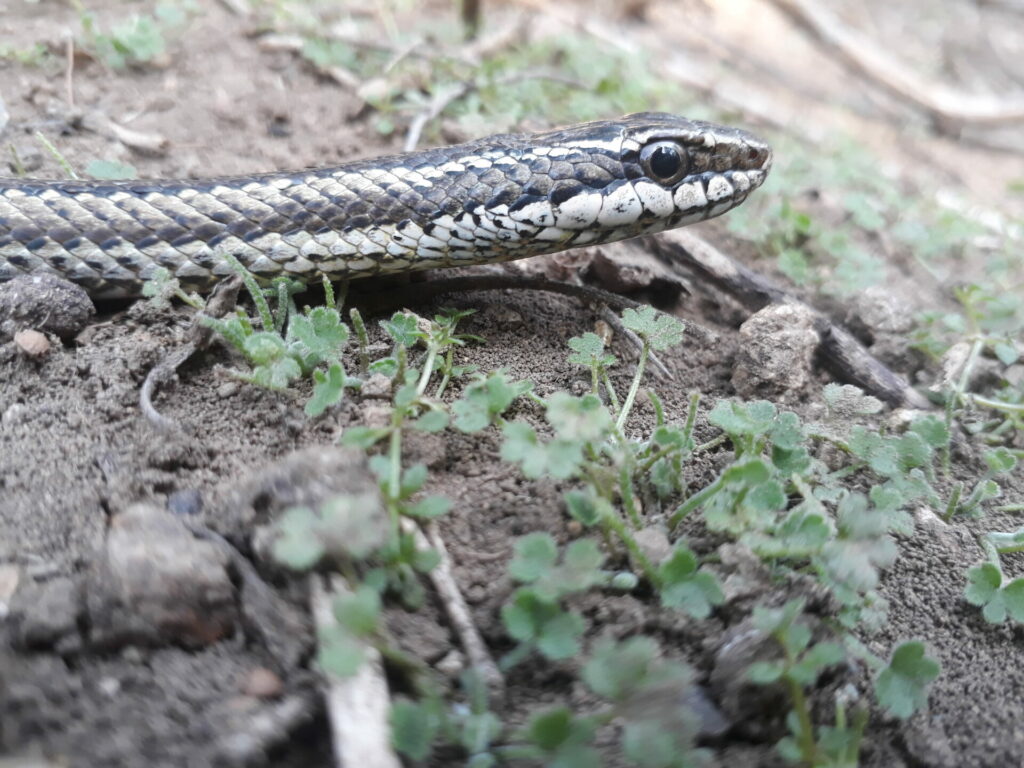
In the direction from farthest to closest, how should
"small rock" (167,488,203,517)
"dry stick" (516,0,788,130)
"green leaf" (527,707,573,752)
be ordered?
"dry stick" (516,0,788,130) → "small rock" (167,488,203,517) → "green leaf" (527,707,573,752)

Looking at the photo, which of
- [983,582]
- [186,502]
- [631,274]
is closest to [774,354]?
[631,274]

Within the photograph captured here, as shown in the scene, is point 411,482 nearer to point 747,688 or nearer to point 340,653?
point 340,653

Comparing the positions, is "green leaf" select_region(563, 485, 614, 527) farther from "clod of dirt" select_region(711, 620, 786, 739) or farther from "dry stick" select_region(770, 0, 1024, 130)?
"dry stick" select_region(770, 0, 1024, 130)

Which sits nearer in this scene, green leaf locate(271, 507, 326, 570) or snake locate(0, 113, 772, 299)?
green leaf locate(271, 507, 326, 570)

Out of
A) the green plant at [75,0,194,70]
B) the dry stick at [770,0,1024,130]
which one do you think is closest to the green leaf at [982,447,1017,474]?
the green plant at [75,0,194,70]

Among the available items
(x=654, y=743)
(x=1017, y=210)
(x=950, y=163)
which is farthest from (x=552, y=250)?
(x=950, y=163)

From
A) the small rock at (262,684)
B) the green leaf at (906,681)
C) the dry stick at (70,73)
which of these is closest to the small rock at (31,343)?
the small rock at (262,684)

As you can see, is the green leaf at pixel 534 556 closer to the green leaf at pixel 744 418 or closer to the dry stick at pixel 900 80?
the green leaf at pixel 744 418
